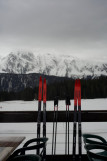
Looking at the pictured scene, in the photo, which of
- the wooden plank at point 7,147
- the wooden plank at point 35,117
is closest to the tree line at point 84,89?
the wooden plank at point 35,117

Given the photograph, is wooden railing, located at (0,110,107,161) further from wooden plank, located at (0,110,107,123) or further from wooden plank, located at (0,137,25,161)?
wooden plank, located at (0,137,25,161)

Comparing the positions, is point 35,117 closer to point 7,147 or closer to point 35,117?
point 35,117

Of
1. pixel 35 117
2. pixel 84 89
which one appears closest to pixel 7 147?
pixel 35 117

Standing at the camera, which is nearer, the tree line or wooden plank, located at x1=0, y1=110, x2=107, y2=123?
wooden plank, located at x1=0, y1=110, x2=107, y2=123

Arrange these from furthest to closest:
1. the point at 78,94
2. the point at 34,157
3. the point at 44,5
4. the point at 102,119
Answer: the point at 44,5 → the point at 102,119 → the point at 78,94 → the point at 34,157

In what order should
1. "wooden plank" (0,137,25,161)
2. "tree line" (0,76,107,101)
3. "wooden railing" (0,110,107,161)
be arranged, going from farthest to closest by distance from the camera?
"tree line" (0,76,107,101) < "wooden railing" (0,110,107,161) < "wooden plank" (0,137,25,161)

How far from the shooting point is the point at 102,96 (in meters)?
49.9

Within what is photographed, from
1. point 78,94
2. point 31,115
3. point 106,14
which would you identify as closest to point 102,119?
point 78,94

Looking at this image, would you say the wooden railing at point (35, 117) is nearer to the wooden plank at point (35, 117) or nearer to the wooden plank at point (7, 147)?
the wooden plank at point (35, 117)

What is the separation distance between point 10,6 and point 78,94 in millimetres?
4487

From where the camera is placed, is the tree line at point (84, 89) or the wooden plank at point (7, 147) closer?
the wooden plank at point (7, 147)

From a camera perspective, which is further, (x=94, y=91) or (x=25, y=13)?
(x=94, y=91)

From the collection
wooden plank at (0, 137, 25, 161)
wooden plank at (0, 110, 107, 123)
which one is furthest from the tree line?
wooden plank at (0, 137, 25, 161)

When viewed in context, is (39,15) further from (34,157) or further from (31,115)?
(34,157)
